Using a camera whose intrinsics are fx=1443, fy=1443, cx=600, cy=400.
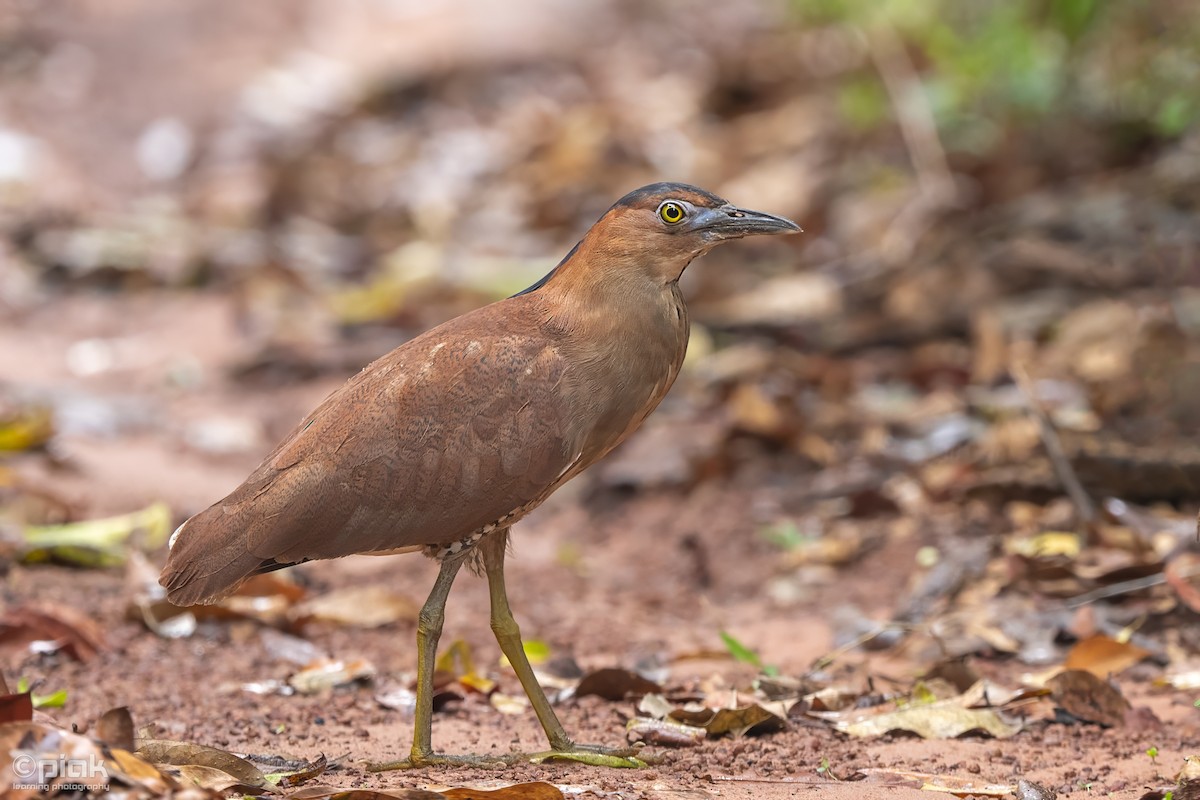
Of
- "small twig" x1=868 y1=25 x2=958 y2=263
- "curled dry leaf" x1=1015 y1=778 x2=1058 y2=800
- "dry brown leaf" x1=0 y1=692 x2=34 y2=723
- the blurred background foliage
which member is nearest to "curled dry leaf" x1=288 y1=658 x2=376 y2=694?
"dry brown leaf" x1=0 y1=692 x2=34 y2=723

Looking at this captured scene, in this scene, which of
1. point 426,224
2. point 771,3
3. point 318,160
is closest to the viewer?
point 426,224

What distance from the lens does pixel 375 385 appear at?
14.5 ft

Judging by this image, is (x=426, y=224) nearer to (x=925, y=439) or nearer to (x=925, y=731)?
(x=925, y=439)

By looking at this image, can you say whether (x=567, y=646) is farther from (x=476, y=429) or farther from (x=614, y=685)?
(x=476, y=429)

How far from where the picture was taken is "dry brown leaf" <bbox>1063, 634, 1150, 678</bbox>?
522cm

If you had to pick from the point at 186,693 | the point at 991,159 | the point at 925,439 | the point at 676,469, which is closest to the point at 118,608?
the point at 186,693

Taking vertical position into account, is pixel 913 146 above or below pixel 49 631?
above

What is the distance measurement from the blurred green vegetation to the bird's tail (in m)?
5.44

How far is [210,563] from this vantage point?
4.23 meters

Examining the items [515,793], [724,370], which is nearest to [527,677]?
[515,793]

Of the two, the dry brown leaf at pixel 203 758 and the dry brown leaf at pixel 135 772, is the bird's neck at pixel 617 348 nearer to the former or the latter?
the dry brown leaf at pixel 203 758

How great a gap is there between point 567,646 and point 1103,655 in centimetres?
210

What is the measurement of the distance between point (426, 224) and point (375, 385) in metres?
9.60

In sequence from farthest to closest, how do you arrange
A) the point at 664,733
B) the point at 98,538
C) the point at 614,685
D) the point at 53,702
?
1. the point at 98,538
2. the point at 614,685
3. the point at 53,702
4. the point at 664,733
